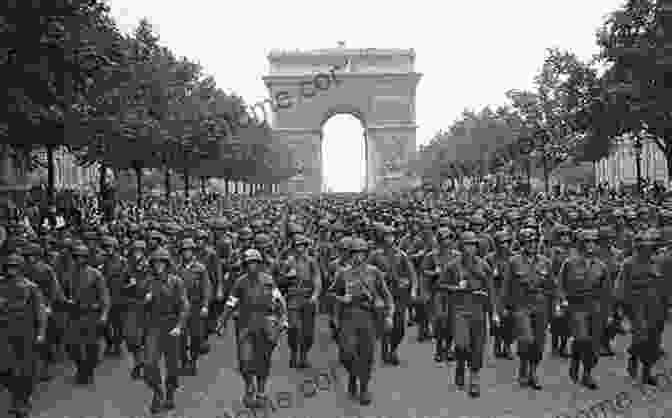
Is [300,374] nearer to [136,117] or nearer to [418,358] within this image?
[418,358]

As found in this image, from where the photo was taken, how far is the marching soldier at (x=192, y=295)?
1011 centimetres

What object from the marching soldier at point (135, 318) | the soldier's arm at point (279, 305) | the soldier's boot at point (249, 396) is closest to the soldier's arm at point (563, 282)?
the soldier's arm at point (279, 305)

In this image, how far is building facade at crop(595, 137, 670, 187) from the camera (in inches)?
2306

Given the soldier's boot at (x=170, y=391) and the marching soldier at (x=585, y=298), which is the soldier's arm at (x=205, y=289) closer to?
the soldier's boot at (x=170, y=391)

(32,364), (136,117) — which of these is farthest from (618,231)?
(136,117)

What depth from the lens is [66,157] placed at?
58.8m

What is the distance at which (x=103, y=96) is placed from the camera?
22125mm

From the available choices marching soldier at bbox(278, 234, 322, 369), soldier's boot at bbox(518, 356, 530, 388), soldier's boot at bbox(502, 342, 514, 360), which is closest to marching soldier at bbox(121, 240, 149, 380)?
marching soldier at bbox(278, 234, 322, 369)

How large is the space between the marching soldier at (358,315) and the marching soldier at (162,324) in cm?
161

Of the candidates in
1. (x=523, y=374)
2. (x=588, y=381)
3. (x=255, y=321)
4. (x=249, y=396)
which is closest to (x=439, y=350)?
(x=523, y=374)

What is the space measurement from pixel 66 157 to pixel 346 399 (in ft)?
175

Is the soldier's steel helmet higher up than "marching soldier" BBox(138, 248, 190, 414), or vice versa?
the soldier's steel helmet

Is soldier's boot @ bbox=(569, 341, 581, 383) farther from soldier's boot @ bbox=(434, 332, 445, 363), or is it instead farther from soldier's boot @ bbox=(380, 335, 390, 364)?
soldier's boot @ bbox=(380, 335, 390, 364)

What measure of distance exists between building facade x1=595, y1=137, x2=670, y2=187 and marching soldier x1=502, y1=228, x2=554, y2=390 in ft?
138
